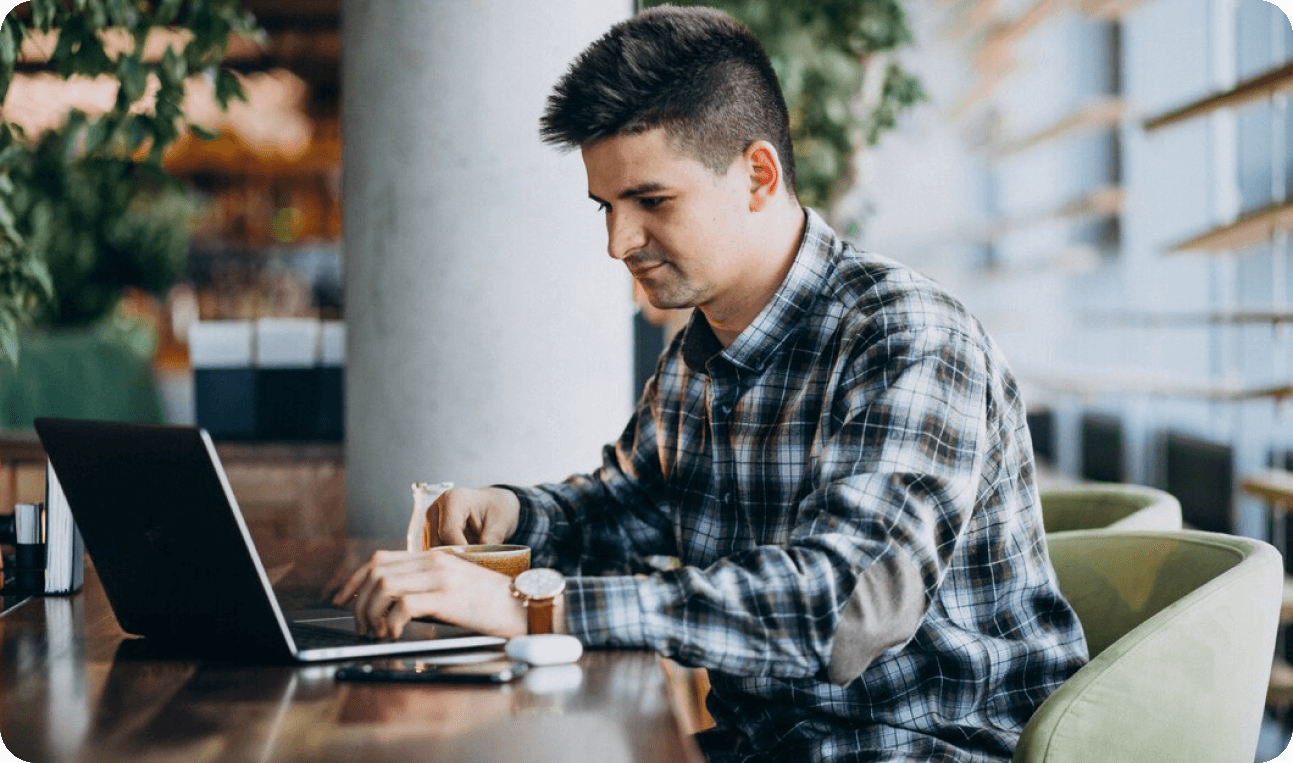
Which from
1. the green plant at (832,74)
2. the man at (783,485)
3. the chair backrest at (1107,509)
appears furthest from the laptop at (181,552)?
the green plant at (832,74)

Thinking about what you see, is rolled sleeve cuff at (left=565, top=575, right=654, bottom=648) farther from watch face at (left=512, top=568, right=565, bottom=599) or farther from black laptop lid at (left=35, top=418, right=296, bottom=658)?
black laptop lid at (left=35, top=418, right=296, bottom=658)

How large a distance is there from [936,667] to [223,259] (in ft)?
23.3

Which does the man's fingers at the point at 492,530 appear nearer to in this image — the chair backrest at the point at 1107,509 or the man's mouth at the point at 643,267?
the man's mouth at the point at 643,267

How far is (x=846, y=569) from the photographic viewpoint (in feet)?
3.82

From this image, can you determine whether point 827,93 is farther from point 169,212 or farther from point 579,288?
point 169,212

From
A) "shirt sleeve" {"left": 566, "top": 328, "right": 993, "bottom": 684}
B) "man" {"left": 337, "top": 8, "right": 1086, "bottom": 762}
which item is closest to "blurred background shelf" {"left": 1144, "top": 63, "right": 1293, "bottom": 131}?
"man" {"left": 337, "top": 8, "right": 1086, "bottom": 762}

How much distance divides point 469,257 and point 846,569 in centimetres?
125

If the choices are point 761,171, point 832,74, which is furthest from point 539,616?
point 832,74

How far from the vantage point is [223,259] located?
7758mm

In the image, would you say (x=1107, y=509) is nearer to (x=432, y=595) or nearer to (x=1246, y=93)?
(x=1246, y=93)

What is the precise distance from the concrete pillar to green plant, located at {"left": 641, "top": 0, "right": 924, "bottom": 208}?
1.45 meters

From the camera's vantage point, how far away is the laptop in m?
1.15

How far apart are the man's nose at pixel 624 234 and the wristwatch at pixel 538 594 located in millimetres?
427

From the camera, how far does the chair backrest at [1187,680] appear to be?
1324 mm
